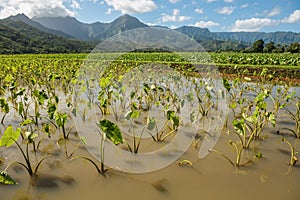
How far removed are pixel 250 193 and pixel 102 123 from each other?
1.67 metres

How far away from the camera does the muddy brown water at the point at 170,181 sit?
2.62 meters

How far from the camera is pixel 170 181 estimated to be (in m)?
2.86

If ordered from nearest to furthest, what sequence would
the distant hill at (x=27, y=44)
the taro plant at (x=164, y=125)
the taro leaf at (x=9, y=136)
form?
1. the taro leaf at (x=9, y=136)
2. the taro plant at (x=164, y=125)
3. the distant hill at (x=27, y=44)

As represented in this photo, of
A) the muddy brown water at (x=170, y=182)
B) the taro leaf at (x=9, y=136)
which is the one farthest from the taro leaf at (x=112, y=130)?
the taro leaf at (x=9, y=136)

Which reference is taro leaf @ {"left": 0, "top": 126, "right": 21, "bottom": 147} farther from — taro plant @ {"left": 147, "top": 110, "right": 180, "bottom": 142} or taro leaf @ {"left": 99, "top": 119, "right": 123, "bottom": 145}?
taro plant @ {"left": 147, "top": 110, "right": 180, "bottom": 142}

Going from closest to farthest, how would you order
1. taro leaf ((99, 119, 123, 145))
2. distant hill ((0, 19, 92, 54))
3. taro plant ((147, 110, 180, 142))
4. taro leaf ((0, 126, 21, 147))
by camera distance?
taro leaf ((0, 126, 21, 147)), taro leaf ((99, 119, 123, 145)), taro plant ((147, 110, 180, 142)), distant hill ((0, 19, 92, 54))

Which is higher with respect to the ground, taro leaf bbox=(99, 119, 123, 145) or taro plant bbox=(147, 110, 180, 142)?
taro leaf bbox=(99, 119, 123, 145)

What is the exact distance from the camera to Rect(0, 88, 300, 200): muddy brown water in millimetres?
2617

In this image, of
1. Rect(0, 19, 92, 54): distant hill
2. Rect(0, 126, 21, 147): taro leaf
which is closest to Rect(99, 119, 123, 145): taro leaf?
Rect(0, 126, 21, 147): taro leaf

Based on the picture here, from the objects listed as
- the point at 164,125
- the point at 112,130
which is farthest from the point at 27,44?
the point at 112,130

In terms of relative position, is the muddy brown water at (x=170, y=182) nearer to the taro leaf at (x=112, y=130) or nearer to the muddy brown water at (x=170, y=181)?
the muddy brown water at (x=170, y=181)

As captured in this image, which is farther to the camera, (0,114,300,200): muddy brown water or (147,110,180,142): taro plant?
(147,110,180,142): taro plant

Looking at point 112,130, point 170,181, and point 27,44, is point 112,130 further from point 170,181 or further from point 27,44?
point 27,44

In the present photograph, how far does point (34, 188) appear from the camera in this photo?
8.89ft
